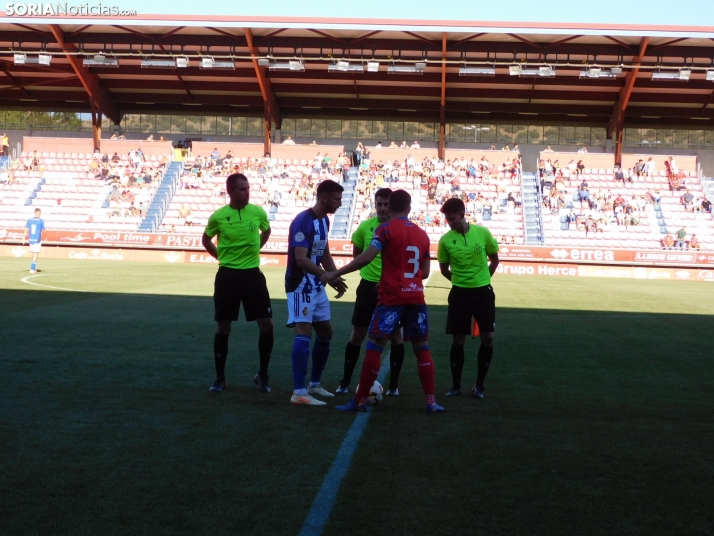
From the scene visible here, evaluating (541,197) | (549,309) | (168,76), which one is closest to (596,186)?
(541,197)

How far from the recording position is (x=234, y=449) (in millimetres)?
5648

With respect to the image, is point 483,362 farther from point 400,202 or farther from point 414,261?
point 400,202

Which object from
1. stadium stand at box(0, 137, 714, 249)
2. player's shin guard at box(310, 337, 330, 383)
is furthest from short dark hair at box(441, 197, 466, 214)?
stadium stand at box(0, 137, 714, 249)

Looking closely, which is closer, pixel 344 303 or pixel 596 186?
pixel 344 303

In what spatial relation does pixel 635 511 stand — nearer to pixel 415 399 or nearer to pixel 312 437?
pixel 312 437

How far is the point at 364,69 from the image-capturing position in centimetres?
4128

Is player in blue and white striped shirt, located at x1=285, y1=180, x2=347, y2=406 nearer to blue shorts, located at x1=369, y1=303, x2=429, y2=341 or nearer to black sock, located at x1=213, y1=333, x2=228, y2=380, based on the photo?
blue shorts, located at x1=369, y1=303, x2=429, y2=341

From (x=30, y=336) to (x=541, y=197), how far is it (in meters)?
34.3

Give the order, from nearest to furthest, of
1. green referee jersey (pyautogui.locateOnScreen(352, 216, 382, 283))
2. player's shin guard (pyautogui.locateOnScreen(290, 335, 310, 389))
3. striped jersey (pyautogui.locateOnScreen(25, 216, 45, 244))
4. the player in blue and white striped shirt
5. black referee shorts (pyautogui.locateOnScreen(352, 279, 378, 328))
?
the player in blue and white striped shirt
player's shin guard (pyautogui.locateOnScreen(290, 335, 310, 389))
black referee shorts (pyautogui.locateOnScreen(352, 279, 378, 328))
green referee jersey (pyautogui.locateOnScreen(352, 216, 382, 283))
striped jersey (pyautogui.locateOnScreen(25, 216, 45, 244))

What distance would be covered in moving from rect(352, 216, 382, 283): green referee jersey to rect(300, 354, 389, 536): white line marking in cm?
162

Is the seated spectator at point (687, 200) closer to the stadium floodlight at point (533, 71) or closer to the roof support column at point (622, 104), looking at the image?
the roof support column at point (622, 104)

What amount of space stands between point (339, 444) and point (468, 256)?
2681 mm

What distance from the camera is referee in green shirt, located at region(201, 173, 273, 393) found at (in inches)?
306

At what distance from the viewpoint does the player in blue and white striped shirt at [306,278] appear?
7180mm
